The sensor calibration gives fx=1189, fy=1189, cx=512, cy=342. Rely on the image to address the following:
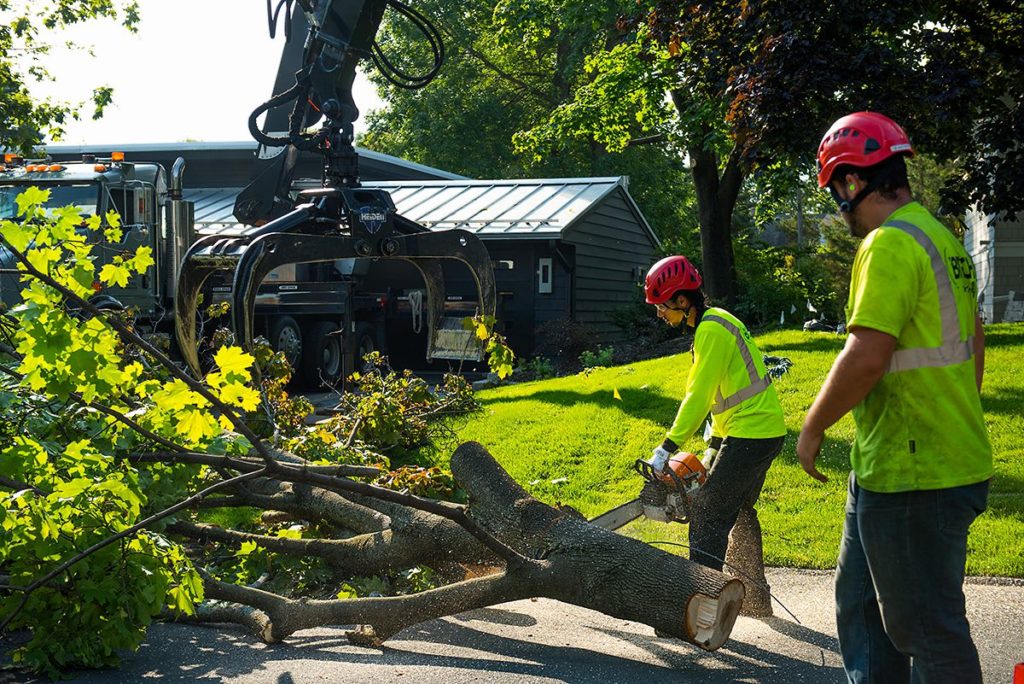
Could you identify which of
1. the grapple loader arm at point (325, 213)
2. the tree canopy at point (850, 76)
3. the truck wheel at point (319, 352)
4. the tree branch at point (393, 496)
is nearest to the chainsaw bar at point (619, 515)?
the tree branch at point (393, 496)

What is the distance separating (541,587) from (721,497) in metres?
0.99

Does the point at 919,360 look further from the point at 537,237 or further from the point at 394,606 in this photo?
the point at 537,237

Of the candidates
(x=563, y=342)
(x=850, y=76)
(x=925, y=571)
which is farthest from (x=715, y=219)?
(x=925, y=571)

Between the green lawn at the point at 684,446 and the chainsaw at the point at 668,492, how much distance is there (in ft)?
6.59

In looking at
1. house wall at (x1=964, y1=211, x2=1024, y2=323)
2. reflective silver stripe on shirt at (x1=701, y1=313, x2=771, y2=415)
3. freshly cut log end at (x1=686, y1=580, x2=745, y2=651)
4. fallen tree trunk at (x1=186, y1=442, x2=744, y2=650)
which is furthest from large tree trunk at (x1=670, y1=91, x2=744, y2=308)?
freshly cut log end at (x1=686, y1=580, x2=745, y2=651)

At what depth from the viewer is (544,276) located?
78.4 ft

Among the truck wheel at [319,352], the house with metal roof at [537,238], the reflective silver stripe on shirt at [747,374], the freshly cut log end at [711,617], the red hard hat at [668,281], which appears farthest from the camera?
the house with metal roof at [537,238]

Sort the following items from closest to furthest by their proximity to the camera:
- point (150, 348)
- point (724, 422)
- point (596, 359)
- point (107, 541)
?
point (150, 348), point (107, 541), point (724, 422), point (596, 359)

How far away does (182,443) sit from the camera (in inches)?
240

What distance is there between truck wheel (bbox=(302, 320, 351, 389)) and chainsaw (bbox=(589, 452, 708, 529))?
42.5ft

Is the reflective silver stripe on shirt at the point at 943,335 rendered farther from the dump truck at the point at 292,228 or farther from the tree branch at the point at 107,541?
the dump truck at the point at 292,228

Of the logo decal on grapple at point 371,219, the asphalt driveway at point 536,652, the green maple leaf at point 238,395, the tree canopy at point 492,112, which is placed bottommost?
the asphalt driveway at point 536,652

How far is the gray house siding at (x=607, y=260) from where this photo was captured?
25.2 metres

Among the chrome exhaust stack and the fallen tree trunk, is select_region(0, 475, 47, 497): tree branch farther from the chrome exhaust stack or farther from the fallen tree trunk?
the chrome exhaust stack
